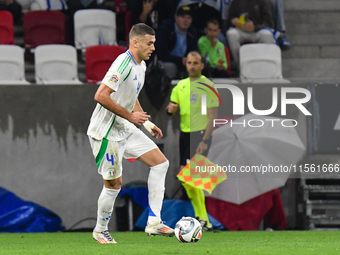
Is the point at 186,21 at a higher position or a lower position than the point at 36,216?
higher

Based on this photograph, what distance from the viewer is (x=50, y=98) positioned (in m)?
8.73

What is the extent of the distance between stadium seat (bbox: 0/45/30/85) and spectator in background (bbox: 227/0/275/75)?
327 cm

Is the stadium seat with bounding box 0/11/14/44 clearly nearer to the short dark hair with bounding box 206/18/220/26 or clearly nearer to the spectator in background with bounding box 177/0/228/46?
the spectator in background with bounding box 177/0/228/46

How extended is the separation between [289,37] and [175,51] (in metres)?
2.70

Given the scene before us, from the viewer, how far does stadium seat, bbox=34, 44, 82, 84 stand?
9.00 metres

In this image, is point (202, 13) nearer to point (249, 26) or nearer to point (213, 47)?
point (249, 26)

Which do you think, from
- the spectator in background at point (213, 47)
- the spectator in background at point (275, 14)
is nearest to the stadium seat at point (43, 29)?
the spectator in background at point (213, 47)

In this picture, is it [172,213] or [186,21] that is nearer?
[172,213]

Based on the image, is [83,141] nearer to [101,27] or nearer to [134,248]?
[101,27]

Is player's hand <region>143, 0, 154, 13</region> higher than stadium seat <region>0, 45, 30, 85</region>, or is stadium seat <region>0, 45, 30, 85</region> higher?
player's hand <region>143, 0, 154, 13</region>

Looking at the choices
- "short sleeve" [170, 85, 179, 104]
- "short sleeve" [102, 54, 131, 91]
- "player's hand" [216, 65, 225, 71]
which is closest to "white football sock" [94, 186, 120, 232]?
"short sleeve" [102, 54, 131, 91]

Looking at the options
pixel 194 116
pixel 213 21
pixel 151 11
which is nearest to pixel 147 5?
pixel 151 11

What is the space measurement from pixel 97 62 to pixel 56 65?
1.96 ft

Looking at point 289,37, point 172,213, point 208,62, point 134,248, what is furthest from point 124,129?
point 289,37
